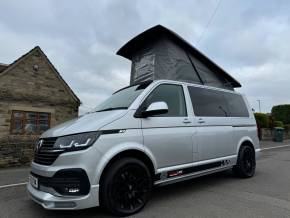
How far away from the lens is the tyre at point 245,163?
20.8 ft

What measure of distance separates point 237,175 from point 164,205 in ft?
9.06

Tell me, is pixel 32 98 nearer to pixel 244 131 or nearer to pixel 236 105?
pixel 236 105

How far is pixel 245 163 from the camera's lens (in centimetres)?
652

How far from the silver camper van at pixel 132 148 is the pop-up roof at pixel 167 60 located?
1.50 meters

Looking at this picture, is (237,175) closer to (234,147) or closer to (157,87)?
(234,147)

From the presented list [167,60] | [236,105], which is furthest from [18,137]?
[236,105]

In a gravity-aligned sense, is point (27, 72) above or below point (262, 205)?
above

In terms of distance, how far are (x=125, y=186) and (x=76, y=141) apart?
960mm

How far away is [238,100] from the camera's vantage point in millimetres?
6883

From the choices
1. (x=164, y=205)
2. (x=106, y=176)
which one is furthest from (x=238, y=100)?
(x=106, y=176)

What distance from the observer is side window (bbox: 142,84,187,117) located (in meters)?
4.81

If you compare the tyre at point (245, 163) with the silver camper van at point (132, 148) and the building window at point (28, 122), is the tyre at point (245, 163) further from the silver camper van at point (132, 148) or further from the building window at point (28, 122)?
the building window at point (28, 122)

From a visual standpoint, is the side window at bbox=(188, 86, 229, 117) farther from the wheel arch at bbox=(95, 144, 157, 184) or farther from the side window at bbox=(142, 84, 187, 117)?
the wheel arch at bbox=(95, 144, 157, 184)

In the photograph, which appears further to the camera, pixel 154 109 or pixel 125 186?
pixel 154 109
